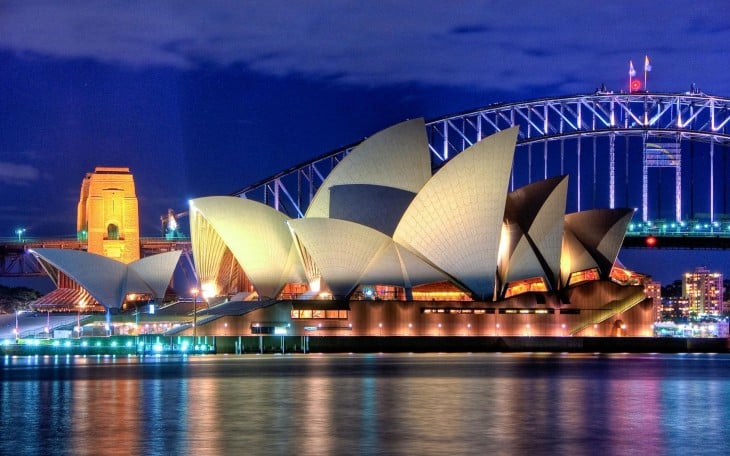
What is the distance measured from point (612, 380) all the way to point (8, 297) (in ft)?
437

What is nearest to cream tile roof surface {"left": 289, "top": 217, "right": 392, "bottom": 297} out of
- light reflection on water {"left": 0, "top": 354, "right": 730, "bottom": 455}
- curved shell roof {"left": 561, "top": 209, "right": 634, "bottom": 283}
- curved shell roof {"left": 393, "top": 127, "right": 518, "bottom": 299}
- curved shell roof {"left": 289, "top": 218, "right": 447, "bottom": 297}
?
curved shell roof {"left": 289, "top": 218, "right": 447, "bottom": 297}

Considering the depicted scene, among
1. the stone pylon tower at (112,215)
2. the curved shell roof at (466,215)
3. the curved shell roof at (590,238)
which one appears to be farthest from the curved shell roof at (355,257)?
the stone pylon tower at (112,215)

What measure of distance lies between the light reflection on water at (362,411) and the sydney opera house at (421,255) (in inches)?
1128

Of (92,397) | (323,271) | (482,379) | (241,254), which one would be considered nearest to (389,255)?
(323,271)

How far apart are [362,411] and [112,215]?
9069cm

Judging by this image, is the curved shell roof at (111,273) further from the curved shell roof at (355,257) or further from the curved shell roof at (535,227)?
the curved shell roof at (535,227)

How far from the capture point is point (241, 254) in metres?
92.1

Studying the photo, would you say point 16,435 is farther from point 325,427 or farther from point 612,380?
point 612,380

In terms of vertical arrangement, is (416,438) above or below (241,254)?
below

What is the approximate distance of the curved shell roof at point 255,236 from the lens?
91.1 meters

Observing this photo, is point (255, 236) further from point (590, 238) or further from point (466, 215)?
point (590, 238)

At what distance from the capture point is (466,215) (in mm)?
81375

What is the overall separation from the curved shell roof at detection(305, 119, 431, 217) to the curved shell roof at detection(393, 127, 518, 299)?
171 inches

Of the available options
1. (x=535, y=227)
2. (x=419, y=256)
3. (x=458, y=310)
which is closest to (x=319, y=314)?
(x=419, y=256)
